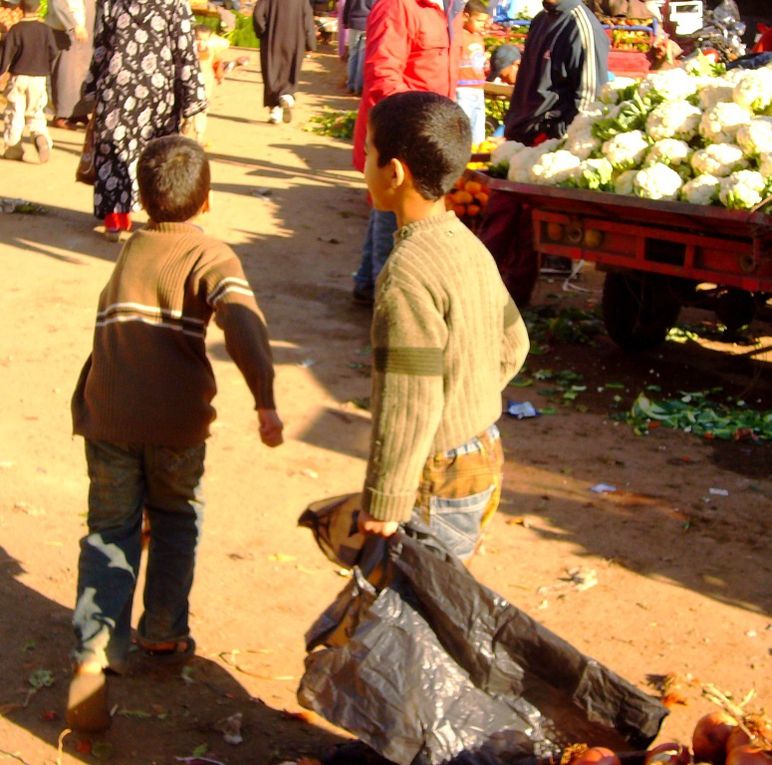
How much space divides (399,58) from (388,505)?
551cm

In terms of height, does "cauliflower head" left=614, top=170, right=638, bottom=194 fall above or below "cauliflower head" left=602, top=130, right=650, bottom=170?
below

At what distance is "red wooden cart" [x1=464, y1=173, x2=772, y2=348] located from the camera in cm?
662

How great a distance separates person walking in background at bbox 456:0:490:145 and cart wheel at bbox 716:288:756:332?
522cm

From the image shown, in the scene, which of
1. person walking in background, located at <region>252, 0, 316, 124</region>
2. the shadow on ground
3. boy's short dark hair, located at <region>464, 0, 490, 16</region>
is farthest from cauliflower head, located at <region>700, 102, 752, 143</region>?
person walking in background, located at <region>252, 0, 316, 124</region>

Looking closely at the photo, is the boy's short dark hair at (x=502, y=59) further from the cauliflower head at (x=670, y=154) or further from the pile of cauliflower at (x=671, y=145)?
the cauliflower head at (x=670, y=154)

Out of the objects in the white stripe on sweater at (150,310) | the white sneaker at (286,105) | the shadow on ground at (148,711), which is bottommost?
the shadow on ground at (148,711)

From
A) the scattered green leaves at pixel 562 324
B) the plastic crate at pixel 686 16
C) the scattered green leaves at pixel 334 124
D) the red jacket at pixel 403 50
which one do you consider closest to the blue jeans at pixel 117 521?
the red jacket at pixel 403 50

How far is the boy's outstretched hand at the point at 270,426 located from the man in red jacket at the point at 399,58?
4185 mm

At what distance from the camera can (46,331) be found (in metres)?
8.00

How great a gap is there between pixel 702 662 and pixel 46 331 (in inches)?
194

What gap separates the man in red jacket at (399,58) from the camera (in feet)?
26.4

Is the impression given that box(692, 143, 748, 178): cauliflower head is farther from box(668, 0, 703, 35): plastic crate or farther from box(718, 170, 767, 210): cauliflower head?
box(668, 0, 703, 35): plastic crate

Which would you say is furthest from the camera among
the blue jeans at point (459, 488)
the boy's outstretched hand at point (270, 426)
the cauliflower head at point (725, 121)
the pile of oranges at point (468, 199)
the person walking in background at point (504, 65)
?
the person walking in background at point (504, 65)

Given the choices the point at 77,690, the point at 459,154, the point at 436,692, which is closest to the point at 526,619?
the point at 436,692
